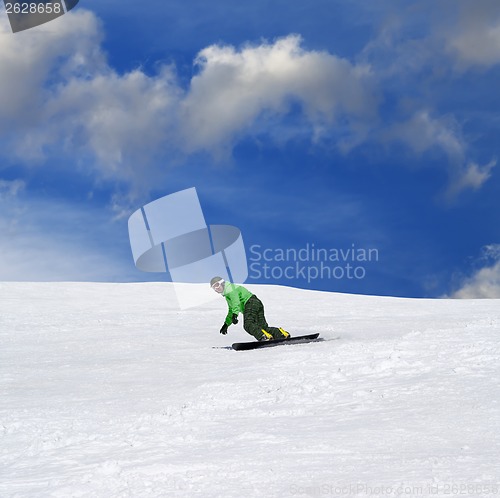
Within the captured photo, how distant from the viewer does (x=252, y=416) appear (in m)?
6.80

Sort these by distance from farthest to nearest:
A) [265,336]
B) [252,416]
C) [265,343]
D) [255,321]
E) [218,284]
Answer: [255,321]
[218,284]
[265,336]
[265,343]
[252,416]

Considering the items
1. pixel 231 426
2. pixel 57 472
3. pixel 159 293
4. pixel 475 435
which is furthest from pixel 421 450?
pixel 159 293

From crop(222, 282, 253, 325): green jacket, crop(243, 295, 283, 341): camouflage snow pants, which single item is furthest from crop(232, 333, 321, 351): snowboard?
crop(222, 282, 253, 325): green jacket

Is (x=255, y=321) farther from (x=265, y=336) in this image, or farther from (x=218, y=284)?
(x=218, y=284)

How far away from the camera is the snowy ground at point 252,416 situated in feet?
15.5

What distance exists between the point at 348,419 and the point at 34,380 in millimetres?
5341

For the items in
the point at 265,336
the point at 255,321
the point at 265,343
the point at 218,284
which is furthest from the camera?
the point at 255,321

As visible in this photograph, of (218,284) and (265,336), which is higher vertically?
(218,284)

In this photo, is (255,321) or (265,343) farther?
(255,321)

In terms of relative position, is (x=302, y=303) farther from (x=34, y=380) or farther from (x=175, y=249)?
(x=34, y=380)

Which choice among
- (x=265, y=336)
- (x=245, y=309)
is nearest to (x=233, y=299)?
(x=245, y=309)

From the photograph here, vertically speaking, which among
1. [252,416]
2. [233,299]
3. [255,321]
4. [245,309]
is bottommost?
[252,416]

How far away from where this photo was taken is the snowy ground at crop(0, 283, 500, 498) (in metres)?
4.72

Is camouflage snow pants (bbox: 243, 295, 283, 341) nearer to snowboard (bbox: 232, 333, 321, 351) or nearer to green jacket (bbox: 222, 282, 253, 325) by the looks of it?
green jacket (bbox: 222, 282, 253, 325)
